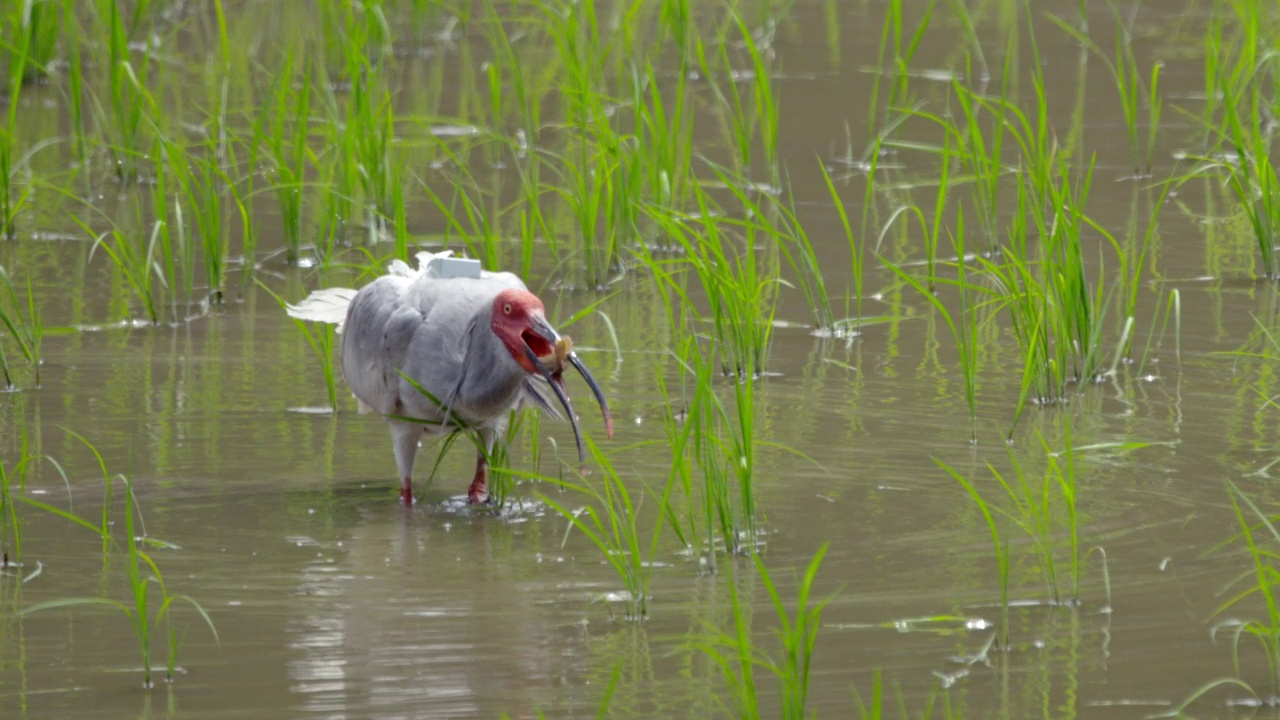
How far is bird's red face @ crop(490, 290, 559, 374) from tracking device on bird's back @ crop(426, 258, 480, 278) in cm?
34

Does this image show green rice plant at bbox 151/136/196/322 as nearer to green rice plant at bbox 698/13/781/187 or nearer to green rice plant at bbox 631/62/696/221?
green rice plant at bbox 631/62/696/221

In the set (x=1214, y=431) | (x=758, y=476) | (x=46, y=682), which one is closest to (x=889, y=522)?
(x=758, y=476)

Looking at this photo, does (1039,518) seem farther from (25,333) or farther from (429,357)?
(25,333)

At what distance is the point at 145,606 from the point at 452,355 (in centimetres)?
122

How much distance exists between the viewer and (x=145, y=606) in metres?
3.41

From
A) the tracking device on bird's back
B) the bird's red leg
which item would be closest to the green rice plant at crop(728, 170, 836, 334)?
the tracking device on bird's back

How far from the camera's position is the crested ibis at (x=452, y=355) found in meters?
4.33

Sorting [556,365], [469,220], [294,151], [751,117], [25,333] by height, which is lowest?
[25,333]

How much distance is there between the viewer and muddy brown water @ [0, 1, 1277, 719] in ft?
11.3

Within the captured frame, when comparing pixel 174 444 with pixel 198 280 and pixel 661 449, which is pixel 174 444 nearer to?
pixel 661 449

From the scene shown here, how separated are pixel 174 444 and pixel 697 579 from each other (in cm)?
173

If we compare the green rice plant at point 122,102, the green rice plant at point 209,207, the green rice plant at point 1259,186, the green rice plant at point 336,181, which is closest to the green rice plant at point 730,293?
the green rice plant at point 336,181

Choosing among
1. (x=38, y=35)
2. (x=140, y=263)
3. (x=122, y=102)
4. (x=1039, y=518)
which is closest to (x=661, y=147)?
(x=140, y=263)

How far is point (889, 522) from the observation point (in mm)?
4324
